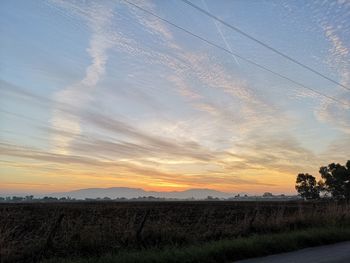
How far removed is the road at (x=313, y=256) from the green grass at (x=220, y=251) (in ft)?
2.07

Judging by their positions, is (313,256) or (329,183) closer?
(313,256)

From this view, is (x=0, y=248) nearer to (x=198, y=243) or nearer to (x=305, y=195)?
Answer: (x=198, y=243)

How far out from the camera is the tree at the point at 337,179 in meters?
99.9

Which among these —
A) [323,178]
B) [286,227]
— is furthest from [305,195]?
[286,227]

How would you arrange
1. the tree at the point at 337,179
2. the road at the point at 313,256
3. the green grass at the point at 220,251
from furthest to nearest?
1. the tree at the point at 337,179
2. the road at the point at 313,256
3. the green grass at the point at 220,251

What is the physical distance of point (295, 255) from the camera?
1548 cm

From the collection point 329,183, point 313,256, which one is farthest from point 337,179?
point 313,256

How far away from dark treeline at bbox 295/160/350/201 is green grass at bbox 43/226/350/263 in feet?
238

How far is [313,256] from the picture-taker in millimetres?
15008

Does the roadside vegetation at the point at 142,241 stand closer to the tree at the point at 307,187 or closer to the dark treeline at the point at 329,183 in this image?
the dark treeline at the point at 329,183

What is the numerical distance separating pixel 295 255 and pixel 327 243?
4.88 m

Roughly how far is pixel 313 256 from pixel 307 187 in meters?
117

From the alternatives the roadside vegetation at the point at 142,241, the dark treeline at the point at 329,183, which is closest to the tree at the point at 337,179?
the dark treeline at the point at 329,183

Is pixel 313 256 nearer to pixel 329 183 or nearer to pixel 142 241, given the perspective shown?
pixel 142 241
